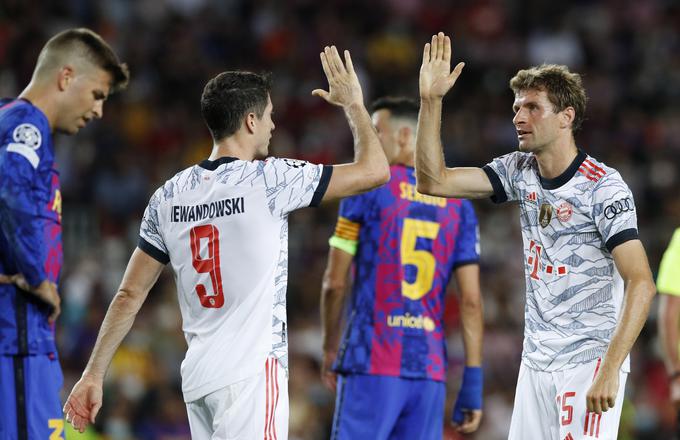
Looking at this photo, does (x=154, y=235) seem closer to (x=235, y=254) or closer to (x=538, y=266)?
(x=235, y=254)

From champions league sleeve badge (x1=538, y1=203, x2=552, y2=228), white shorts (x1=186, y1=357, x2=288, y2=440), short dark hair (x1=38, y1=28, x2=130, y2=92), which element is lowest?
white shorts (x1=186, y1=357, x2=288, y2=440)

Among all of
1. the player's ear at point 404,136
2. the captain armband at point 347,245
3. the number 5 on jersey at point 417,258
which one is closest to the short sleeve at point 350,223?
the captain armband at point 347,245

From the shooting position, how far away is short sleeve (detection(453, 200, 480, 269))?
21.7 ft

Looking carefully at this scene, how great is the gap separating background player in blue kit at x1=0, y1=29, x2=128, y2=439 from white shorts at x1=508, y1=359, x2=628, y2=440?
2.28m

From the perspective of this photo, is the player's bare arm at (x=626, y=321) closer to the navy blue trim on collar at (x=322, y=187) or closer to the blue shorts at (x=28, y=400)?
the navy blue trim on collar at (x=322, y=187)

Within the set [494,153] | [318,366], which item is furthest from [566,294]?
[494,153]

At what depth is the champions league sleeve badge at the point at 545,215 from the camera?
5398 millimetres

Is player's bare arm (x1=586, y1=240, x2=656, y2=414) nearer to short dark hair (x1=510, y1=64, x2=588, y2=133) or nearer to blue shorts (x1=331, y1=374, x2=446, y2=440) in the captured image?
short dark hair (x1=510, y1=64, x2=588, y2=133)

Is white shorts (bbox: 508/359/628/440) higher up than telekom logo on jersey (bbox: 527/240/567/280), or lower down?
lower down

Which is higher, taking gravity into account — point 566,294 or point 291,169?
point 291,169

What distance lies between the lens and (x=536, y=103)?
5504mm

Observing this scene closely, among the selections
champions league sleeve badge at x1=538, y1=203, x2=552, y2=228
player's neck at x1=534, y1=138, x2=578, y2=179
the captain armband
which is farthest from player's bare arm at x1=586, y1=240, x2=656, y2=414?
the captain armband

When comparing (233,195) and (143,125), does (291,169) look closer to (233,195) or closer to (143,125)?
(233,195)

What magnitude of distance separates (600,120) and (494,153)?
190 cm
